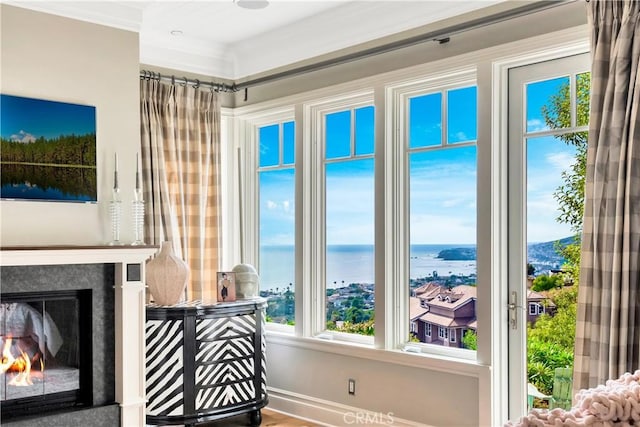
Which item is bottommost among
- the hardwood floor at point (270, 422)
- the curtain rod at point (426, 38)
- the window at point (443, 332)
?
the hardwood floor at point (270, 422)

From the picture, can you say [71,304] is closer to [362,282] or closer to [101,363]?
[101,363]

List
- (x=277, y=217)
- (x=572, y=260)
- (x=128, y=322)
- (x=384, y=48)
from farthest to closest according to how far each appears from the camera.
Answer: (x=277, y=217)
(x=384, y=48)
(x=128, y=322)
(x=572, y=260)

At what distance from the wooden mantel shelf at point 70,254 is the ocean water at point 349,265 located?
136 cm

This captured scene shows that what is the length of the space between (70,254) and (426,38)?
7.60 ft

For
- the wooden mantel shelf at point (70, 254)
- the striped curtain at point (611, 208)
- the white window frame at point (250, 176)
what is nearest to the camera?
the striped curtain at point (611, 208)

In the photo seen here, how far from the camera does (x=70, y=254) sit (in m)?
3.64

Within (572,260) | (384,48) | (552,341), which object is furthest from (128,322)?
(572,260)

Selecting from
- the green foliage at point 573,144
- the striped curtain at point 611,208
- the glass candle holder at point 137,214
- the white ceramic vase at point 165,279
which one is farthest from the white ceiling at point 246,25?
the white ceramic vase at point 165,279

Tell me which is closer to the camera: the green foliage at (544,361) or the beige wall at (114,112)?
the green foliage at (544,361)

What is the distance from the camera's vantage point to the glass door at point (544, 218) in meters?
3.48

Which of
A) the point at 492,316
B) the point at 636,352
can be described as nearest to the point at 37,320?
the point at 492,316

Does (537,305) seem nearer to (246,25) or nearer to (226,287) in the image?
(226,287)

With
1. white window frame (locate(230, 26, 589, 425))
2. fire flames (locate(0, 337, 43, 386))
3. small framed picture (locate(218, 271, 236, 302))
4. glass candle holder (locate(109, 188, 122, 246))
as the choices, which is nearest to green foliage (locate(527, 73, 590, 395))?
white window frame (locate(230, 26, 589, 425))

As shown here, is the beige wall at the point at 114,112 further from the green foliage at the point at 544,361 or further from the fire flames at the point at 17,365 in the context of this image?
the fire flames at the point at 17,365
